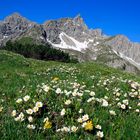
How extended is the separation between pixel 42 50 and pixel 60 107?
109m

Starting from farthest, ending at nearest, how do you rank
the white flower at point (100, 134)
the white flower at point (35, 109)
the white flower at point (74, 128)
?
the white flower at point (35, 109), the white flower at point (74, 128), the white flower at point (100, 134)

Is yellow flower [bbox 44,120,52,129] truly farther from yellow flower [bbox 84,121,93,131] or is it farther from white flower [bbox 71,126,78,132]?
yellow flower [bbox 84,121,93,131]

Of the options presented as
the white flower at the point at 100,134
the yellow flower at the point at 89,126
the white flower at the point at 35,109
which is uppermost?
the white flower at the point at 35,109

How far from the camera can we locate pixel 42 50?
11656cm

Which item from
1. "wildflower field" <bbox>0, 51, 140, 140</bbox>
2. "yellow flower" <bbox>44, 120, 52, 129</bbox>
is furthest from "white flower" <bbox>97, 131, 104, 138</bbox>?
"yellow flower" <bbox>44, 120, 52, 129</bbox>

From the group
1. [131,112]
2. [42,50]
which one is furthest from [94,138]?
[42,50]

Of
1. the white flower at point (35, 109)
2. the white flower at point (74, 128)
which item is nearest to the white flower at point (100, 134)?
the white flower at point (74, 128)

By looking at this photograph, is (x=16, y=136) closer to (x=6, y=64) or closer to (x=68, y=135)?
(x=68, y=135)

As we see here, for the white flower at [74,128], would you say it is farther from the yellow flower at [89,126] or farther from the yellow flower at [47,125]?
the yellow flower at [47,125]

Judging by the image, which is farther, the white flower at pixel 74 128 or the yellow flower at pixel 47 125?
the yellow flower at pixel 47 125

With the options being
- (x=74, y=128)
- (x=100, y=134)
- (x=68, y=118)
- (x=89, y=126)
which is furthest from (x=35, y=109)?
(x=100, y=134)

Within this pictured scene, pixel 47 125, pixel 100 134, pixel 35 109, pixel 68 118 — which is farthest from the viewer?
pixel 35 109

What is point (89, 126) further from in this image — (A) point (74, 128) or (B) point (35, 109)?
(B) point (35, 109)

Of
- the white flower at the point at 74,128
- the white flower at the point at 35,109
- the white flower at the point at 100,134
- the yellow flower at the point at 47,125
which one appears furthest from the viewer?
the white flower at the point at 35,109
